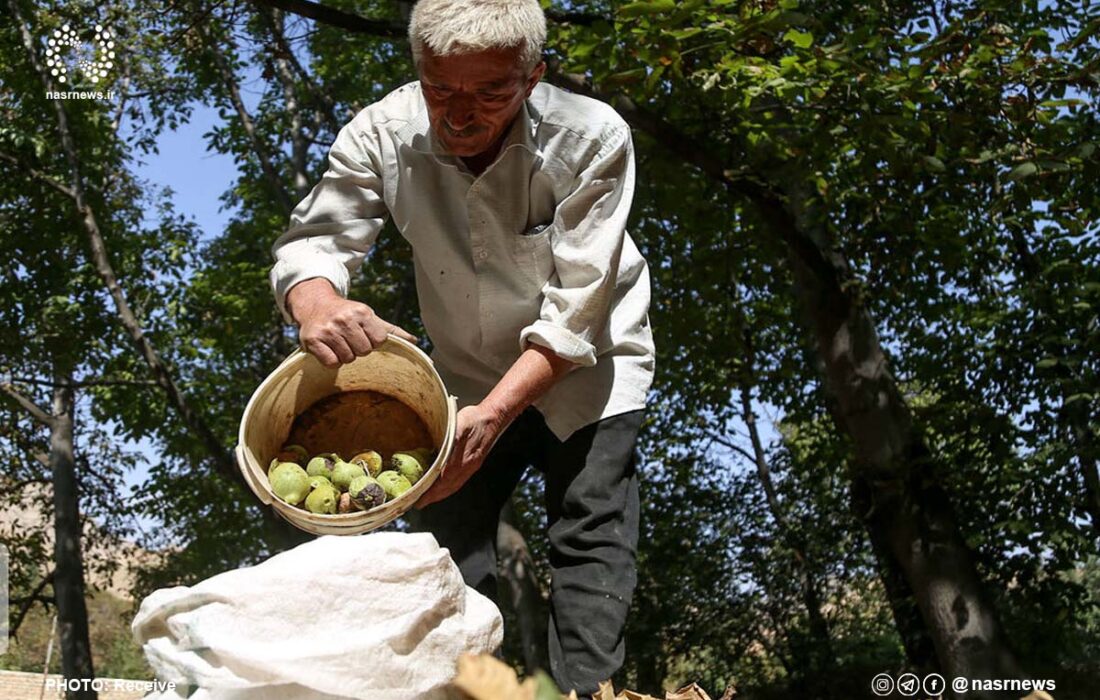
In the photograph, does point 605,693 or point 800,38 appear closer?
point 605,693

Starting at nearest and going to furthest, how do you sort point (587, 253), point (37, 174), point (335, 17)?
point (587, 253) → point (335, 17) → point (37, 174)

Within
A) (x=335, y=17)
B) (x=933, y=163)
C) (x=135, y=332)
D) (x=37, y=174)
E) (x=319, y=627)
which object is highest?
(x=37, y=174)

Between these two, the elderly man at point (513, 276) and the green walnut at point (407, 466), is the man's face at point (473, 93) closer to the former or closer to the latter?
the elderly man at point (513, 276)

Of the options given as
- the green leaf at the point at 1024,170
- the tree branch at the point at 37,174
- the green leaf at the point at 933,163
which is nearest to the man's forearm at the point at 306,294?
the green leaf at the point at 1024,170

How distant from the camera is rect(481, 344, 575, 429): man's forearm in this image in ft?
8.28

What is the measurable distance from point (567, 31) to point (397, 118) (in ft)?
16.3

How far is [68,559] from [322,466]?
1071cm

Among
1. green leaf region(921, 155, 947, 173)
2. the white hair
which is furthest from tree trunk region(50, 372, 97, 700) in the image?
the white hair

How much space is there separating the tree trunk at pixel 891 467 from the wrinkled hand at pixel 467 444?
5046mm

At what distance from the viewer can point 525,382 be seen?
2.56 m

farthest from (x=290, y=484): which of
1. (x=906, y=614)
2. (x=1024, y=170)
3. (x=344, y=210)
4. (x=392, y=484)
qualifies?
(x=906, y=614)

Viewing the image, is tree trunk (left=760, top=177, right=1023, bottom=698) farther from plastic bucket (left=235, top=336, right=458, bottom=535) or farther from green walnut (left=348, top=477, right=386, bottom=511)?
green walnut (left=348, top=477, right=386, bottom=511)

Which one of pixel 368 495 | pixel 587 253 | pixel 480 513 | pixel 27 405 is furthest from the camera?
pixel 27 405

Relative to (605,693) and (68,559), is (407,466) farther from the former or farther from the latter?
(68,559)
